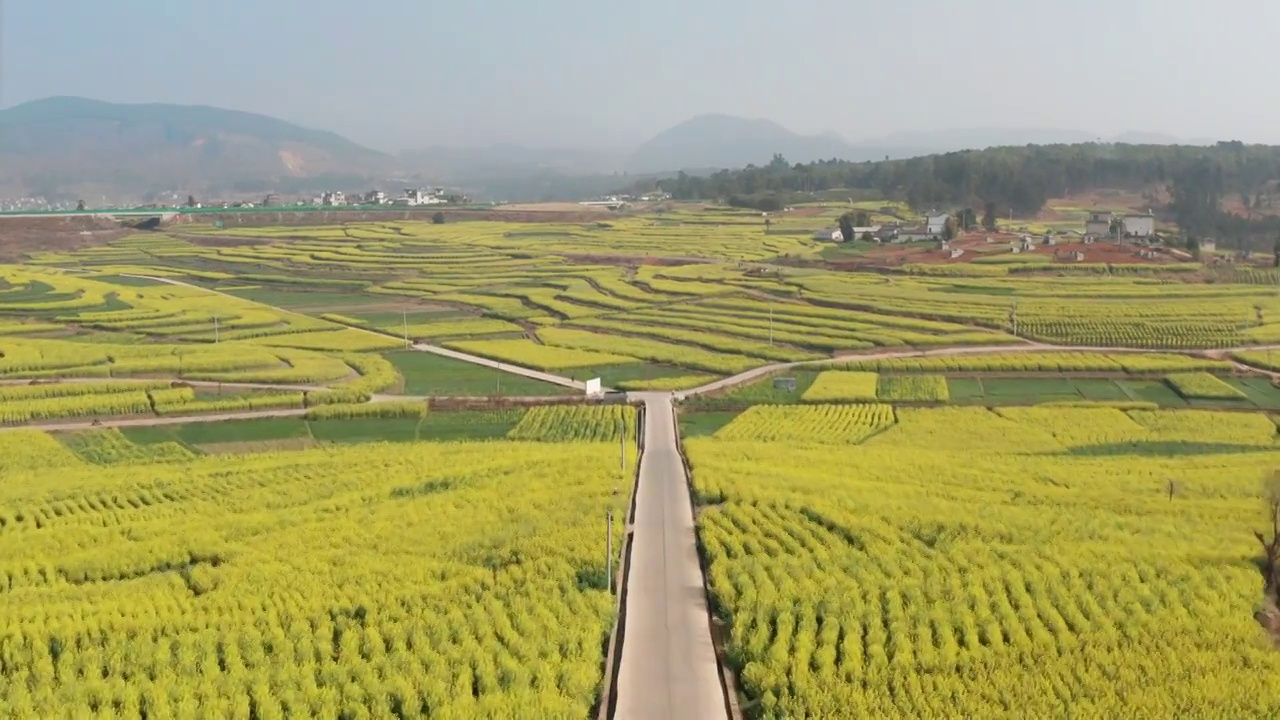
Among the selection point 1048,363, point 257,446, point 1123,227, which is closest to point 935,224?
point 1123,227

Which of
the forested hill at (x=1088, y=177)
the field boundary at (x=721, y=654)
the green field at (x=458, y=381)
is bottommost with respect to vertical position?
the green field at (x=458, y=381)

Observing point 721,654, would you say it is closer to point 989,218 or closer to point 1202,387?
point 1202,387

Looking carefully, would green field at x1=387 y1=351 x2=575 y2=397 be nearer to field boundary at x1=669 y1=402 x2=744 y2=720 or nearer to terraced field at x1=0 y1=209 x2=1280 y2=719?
terraced field at x1=0 y1=209 x2=1280 y2=719

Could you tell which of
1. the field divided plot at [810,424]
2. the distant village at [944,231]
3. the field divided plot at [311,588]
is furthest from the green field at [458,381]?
the distant village at [944,231]

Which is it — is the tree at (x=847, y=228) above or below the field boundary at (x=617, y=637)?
above

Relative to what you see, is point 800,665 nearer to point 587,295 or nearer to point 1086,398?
point 1086,398

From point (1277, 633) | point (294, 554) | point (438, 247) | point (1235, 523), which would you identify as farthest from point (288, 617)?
point (438, 247)

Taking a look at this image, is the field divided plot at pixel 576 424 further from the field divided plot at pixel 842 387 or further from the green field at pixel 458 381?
the field divided plot at pixel 842 387
